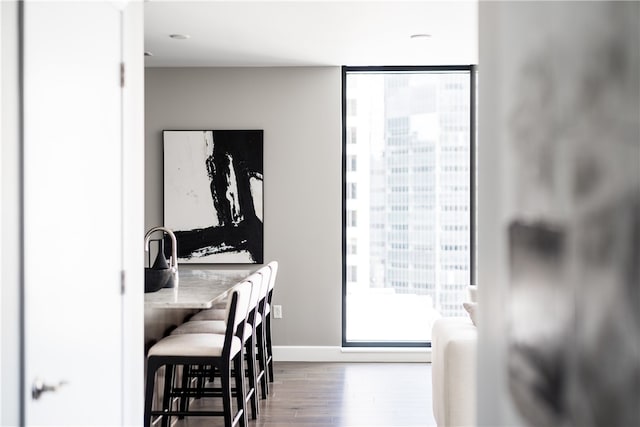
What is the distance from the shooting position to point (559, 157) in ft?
3.62

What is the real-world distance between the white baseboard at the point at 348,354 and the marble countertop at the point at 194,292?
→ 108cm

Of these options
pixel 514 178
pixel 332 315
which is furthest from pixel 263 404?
pixel 514 178

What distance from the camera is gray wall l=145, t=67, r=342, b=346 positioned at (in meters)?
5.74

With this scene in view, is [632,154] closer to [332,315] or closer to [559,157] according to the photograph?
[559,157]

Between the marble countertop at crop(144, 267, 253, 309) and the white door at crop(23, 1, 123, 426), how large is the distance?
1150 millimetres

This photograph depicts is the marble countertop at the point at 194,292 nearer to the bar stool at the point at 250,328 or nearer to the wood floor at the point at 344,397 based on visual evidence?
the bar stool at the point at 250,328

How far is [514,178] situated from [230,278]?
3.61 metres

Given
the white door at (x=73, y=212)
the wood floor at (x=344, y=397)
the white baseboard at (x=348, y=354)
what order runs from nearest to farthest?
1. the white door at (x=73, y=212)
2. the wood floor at (x=344, y=397)
3. the white baseboard at (x=348, y=354)

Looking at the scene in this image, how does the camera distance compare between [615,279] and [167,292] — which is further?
[167,292]

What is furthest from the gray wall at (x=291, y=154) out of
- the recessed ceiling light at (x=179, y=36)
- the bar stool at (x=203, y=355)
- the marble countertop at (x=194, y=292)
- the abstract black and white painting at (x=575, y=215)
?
the abstract black and white painting at (x=575, y=215)

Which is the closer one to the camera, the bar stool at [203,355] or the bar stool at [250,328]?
the bar stool at [203,355]

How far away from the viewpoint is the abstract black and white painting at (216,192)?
18.8ft

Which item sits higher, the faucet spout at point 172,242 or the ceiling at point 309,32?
the ceiling at point 309,32

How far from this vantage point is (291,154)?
18.9 ft
